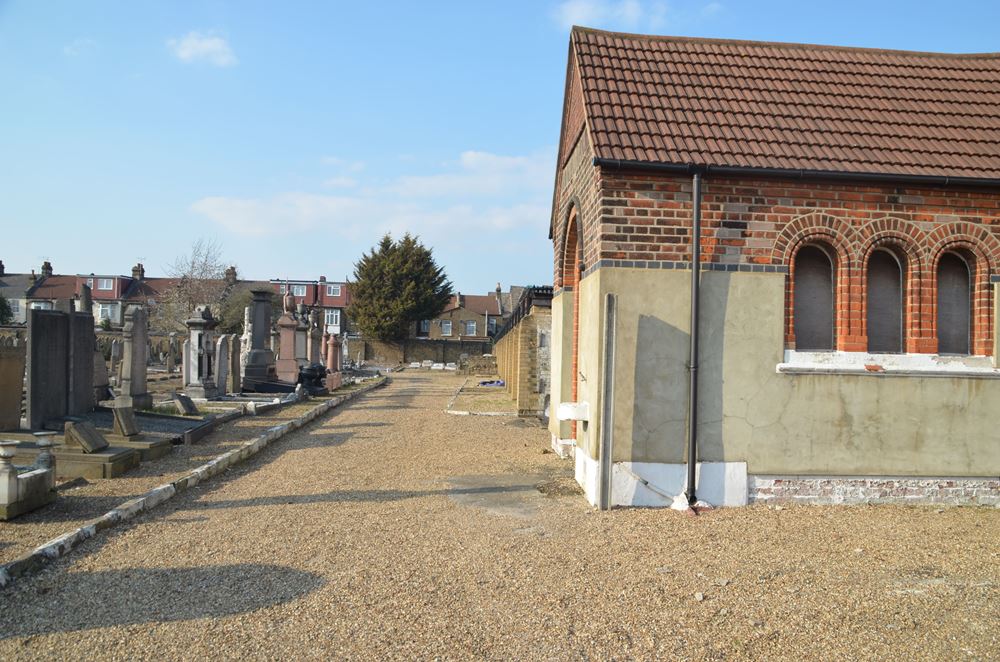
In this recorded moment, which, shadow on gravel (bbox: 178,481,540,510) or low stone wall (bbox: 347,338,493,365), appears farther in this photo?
low stone wall (bbox: 347,338,493,365)

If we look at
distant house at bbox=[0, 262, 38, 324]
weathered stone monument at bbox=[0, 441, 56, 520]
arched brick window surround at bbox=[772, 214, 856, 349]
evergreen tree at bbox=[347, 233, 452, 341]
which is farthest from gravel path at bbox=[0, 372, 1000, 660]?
distant house at bbox=[0, 262, 38, 324]

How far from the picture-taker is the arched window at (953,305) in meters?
8.17

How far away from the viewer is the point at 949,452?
7832mm

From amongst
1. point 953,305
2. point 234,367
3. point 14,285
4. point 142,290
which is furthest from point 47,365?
point 14,285

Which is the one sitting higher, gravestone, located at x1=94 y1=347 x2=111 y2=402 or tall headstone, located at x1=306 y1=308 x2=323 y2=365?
tall headstone, located at x1=306 y1=308 x2=323 y2=365

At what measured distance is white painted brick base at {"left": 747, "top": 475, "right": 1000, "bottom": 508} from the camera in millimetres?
7699

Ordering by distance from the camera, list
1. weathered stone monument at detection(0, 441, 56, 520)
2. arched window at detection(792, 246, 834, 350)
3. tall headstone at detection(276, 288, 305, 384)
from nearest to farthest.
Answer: weathered stone monument at detection(0, 441, 56, 520) < arched window at detection(792, 246, 834, 350) < tall headstone at detection(276, 288, 305, 384)

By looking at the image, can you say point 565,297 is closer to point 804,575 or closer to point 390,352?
point 804,575

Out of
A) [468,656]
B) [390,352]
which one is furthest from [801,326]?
[390,352]

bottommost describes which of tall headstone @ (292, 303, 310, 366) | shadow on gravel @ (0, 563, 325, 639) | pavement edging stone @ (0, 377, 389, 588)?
shadow on gravel @ (0, 563, 325, 639)

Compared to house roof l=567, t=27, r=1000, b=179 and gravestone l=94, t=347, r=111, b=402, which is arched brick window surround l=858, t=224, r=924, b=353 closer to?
house roof l=567, t=27, r=1000, b=179

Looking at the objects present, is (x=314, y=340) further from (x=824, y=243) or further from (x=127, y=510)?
(x=824, y=243)

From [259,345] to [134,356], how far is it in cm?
916

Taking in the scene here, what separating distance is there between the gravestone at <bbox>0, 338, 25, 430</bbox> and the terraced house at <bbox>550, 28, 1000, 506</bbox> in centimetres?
743
